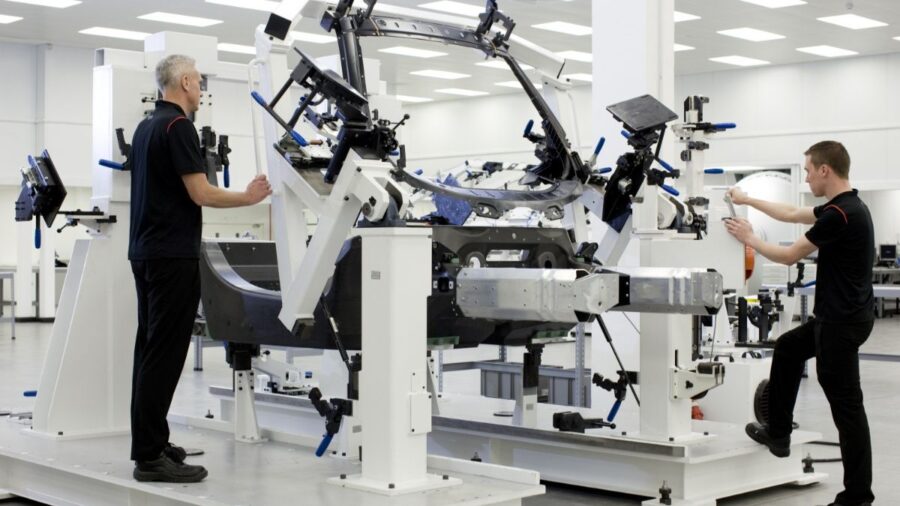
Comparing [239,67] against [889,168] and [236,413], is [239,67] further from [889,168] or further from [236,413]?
[889,168]

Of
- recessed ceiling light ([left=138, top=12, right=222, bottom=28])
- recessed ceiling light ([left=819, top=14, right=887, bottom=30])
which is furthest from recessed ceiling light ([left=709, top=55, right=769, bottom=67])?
recessed ceiling light ([left=138, top=12, right=222, bottom=28])

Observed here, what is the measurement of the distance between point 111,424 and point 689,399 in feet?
8.77

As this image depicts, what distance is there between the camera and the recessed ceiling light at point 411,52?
17250 millimetres

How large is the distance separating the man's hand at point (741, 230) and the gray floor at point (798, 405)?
1.15m

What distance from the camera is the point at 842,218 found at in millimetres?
4539

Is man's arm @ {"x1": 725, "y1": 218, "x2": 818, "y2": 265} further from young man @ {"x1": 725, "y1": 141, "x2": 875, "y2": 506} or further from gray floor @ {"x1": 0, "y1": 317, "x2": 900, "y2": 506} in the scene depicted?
gray floor @ {"x1": 0, "y1": 317, "x2": 900, "y2": 506}

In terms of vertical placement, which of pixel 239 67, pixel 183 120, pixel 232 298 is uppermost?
pixel 239 67

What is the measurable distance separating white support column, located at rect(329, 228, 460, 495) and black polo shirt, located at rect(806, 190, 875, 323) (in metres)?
1.70

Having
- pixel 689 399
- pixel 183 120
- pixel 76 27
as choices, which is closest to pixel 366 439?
pixel 183 120

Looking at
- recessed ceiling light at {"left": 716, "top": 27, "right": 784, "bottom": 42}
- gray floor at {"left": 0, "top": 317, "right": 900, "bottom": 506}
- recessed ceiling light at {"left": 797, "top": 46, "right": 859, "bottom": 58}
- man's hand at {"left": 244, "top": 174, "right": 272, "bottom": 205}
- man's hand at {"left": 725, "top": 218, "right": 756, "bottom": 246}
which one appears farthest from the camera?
recessed ceiling light at {"left": 797, "top": 46, "right": 859, "bottom": 58}

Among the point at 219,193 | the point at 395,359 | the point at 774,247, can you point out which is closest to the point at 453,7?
the point at 774,247

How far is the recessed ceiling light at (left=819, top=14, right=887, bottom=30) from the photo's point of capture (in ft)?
50.0

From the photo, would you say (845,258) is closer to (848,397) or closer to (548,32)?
(848,397)

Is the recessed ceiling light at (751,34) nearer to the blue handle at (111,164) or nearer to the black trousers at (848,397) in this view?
the black trousers at (848,397)
